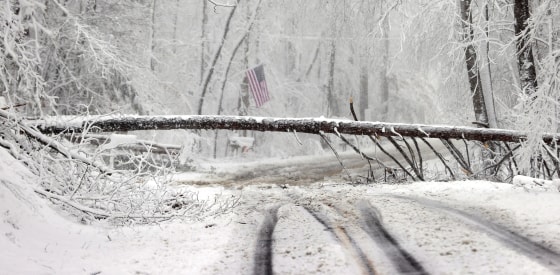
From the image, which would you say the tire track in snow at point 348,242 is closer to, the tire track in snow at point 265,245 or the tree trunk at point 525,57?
the tire track in snow at point 265,245

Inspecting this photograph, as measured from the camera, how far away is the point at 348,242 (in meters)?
4.65

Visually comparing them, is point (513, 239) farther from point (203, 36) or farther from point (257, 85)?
point (203, 36)

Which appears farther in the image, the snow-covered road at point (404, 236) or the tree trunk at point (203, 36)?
the tree trunk at point (203, 36)

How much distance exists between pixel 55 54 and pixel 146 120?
8.50 meters

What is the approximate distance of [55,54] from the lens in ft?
47.5

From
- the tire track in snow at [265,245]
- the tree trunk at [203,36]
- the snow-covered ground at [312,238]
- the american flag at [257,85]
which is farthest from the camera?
the tree trunk at [203,36]

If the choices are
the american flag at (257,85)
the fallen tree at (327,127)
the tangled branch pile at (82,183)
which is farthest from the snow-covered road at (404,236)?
the american flag at (257,85)

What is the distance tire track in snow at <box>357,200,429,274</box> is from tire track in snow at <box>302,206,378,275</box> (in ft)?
0.64

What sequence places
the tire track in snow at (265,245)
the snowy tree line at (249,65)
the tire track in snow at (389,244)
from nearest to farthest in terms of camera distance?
the tire track in snow at (389,244) → the tire track in snow at (265,245) → the snowy tree line at (249,65)

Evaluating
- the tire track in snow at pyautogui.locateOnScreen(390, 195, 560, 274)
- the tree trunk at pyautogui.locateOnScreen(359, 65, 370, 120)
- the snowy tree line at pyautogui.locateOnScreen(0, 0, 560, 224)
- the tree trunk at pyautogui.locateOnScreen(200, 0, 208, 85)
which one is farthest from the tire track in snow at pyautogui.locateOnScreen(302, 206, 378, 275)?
the tree trunk at pyautogui.locateOnScreen(359, 65, 370, 120)

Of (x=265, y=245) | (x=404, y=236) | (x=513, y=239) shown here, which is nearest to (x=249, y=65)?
(x=265, y=245)

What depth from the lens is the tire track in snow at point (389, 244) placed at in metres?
3.89

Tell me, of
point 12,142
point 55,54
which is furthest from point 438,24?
point 12,142

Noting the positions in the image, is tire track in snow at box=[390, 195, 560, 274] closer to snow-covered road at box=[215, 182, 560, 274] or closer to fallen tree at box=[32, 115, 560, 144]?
snow-covered road at box=[215, 182, 560, 274]
